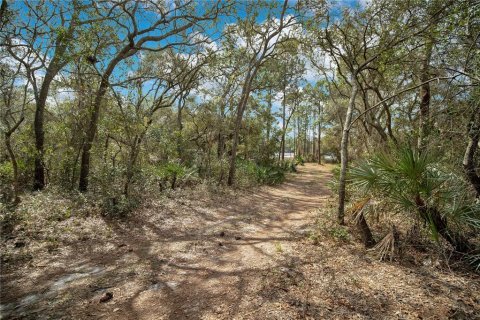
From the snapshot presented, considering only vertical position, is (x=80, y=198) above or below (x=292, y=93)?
below

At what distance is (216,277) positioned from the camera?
4168mm

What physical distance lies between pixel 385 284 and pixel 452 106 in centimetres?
369

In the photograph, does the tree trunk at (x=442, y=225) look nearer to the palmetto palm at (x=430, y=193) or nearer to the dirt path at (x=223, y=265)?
the palmetto palm at (x=430, y=193)

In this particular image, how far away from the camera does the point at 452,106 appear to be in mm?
4934

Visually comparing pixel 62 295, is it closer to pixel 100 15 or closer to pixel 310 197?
pixel 100 15

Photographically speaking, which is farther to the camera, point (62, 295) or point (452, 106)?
point (452, 106)

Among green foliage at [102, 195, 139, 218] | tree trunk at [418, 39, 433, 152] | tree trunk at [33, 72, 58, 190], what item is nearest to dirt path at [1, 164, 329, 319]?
green foliage at [102, 195, 139, 218]

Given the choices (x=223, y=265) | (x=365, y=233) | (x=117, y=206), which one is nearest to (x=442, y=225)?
(x=365, y=233)

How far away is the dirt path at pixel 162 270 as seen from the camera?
333 centimetres

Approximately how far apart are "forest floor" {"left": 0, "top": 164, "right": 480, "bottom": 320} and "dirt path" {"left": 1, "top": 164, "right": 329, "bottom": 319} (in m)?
0.02

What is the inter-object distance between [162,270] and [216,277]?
1.00 metres

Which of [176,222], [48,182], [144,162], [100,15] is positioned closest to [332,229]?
[176,222]

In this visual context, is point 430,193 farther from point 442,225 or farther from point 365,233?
point 365,233

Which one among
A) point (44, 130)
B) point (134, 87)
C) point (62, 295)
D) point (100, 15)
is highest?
point (100, 15)
